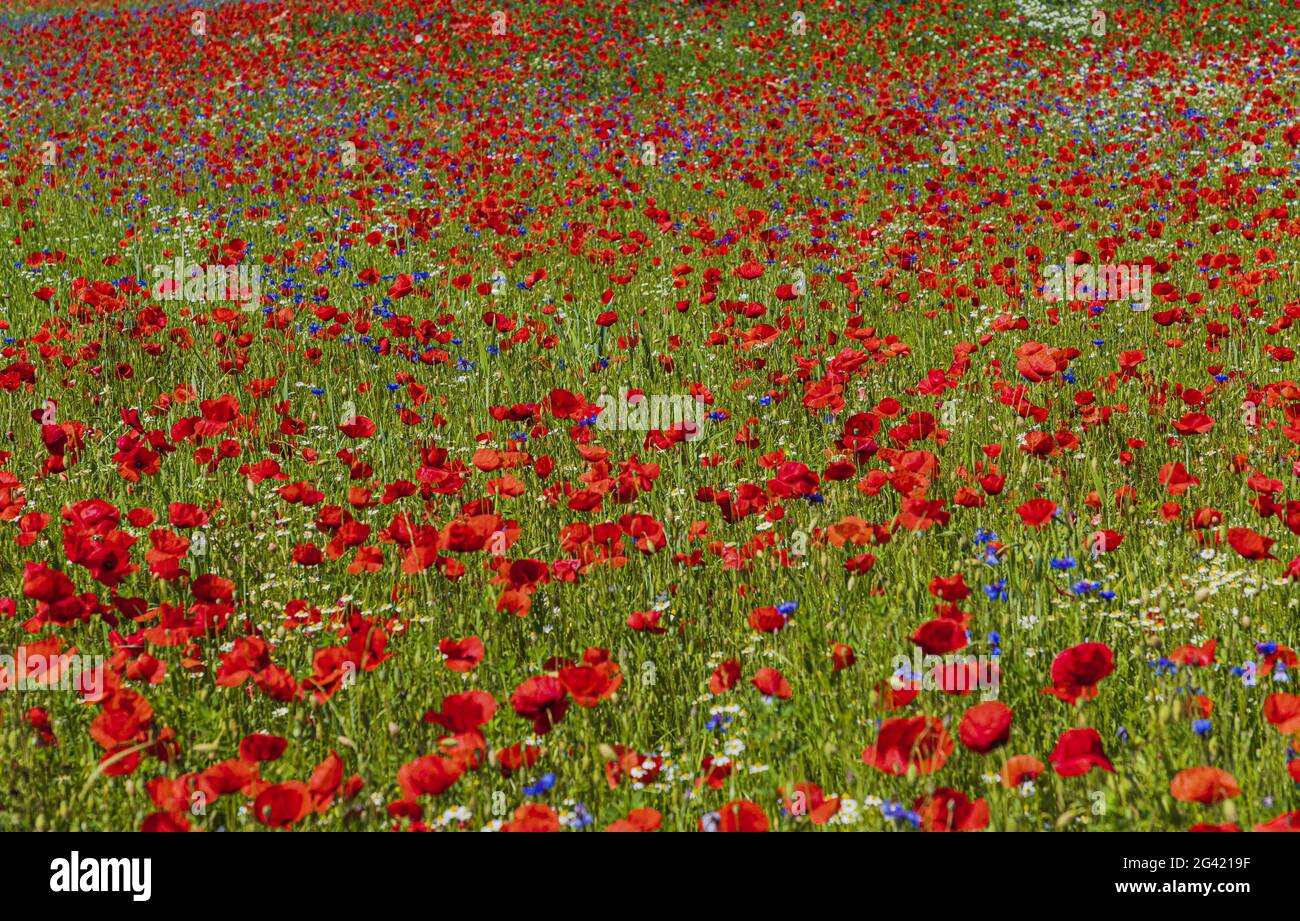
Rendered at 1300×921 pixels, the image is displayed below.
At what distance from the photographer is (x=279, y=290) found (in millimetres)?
7402

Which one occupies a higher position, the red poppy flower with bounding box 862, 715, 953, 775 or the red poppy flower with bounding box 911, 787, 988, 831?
the red poppy flower with bounding box 862, 715, 953, 775

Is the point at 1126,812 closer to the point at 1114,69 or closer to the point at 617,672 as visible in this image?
the point at 617,672

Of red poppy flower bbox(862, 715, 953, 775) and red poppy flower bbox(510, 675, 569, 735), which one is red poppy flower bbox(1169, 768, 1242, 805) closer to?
red poppy flower bbox(862, 715, 953, 775)

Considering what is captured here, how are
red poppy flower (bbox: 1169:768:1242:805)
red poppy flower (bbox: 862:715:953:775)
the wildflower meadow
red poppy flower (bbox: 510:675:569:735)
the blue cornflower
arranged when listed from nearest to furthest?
red poppy flower (bbox: 1169:768:1242:805) → red poppy flower (bbox: 862:715:953:775) → red poppy flower (bbox: 510:675:569:735) → the wildflower meadow → the blue cornflower

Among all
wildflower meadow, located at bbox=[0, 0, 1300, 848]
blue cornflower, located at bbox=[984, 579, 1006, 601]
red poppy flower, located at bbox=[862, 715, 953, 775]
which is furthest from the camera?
blue cornflower, located at bbox=[984, 579, 1006, 601]

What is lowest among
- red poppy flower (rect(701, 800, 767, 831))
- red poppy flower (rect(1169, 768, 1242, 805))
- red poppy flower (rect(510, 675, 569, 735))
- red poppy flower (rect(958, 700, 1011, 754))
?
red poppy flower (rect(701, 800, 767, 831))

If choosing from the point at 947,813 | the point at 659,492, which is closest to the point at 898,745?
the point at 947,813

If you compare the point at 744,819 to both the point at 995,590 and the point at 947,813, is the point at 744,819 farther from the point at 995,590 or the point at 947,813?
the point at 995,590

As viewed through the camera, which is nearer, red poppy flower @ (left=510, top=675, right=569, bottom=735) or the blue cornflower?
red poppy flower @ (left=510, top=675, right=569, bottom=735)

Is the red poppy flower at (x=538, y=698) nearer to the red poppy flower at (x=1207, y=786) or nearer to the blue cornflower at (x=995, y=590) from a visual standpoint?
the red poppy flower at (x=1207, y=786)

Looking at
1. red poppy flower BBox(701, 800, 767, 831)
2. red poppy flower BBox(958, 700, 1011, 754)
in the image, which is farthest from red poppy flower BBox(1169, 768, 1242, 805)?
red poppy flower BBox(701, 800, 767, 831)

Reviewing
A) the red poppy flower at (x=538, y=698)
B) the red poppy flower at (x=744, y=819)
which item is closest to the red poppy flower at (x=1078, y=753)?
the red poppy flower at (x=744, y=819)
